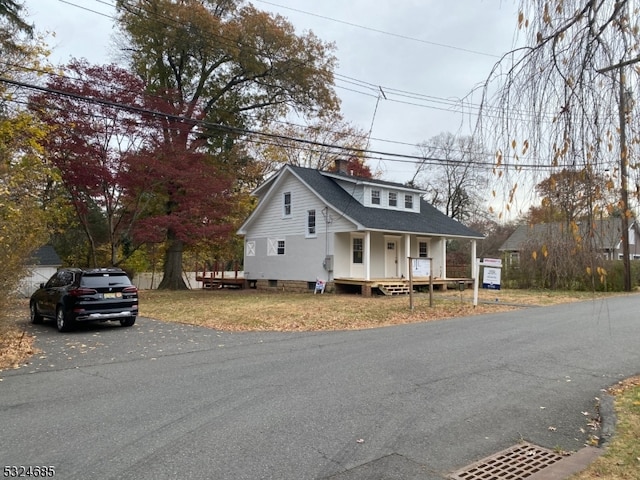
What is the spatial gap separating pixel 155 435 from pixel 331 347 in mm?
5308

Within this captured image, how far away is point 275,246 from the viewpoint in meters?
27.8

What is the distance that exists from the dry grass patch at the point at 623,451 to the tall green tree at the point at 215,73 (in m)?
20.4

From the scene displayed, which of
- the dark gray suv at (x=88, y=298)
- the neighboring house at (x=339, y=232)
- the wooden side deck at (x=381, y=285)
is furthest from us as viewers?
the neighboring house at (x=339, y=232)

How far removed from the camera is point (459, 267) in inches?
1254

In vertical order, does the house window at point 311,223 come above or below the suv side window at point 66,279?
above

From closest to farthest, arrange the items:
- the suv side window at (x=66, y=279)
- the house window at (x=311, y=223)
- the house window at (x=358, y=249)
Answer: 1. the suv side window at (x=66, y=279)
2. the house window at (x=358, y=249)
3. the house window at (x=311, y=223)

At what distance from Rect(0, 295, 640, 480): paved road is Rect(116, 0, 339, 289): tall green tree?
15706 millimetres

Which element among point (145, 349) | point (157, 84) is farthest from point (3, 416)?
point (157, 84)

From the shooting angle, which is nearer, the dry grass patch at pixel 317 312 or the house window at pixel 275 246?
the dry grass patch at pixel 317 312

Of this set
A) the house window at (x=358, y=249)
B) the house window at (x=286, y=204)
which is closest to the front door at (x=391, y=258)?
the house window at (x=358, y=249)

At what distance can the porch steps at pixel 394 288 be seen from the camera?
22.4m

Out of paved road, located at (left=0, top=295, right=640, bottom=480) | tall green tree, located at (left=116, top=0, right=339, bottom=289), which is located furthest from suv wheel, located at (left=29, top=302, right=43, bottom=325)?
tall green tree, located at (left=116, top=0, right=339, bottom=289)

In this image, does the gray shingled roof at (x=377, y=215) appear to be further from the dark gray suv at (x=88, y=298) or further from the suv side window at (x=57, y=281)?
the suv side window at (x=57, y=281)

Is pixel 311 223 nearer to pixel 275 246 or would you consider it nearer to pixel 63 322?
pixel 275 246
